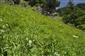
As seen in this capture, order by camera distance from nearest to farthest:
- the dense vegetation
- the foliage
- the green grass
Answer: the green grass → the dense vegetation → the foliage

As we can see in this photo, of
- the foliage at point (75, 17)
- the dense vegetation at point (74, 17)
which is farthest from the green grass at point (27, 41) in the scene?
the foliage at point (75, 17)

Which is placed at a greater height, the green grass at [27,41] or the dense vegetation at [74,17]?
the green grass at [27,41]

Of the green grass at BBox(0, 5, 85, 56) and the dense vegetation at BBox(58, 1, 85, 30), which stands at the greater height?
the green grass at BBox(0, 5, 85, 56)

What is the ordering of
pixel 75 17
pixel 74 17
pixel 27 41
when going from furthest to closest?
pixel 75 17 < pixel 74 17 < pixel 27 41

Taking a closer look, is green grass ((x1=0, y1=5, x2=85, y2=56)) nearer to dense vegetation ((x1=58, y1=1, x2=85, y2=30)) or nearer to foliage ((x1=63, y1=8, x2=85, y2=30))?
dense vegetation ((x1=58, y1=1, x2=85, y2=30))

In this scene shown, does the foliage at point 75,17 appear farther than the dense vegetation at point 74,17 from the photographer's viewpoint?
Yes

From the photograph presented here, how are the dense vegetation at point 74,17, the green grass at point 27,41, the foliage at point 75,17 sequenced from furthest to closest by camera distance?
the foliage at point 75,17 < the dense vegetation at point 74,17 < the green grass at point 27,41

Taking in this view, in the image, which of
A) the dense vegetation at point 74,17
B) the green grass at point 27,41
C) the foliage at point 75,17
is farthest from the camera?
the foliage at point 75,17

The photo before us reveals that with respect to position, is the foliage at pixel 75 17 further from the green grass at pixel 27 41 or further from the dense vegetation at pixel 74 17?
the green grass at pixel 27 41

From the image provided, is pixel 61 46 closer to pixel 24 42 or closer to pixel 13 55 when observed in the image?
pixel 24 42

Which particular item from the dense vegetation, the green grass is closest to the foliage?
the dense vegetation

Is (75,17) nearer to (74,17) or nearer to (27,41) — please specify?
(74,17)

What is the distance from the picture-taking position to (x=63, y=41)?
11.7m

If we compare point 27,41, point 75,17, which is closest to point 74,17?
point 75,17
